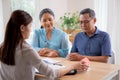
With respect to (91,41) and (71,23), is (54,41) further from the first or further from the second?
(71,23)

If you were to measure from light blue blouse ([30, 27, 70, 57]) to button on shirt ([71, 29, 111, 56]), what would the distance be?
0.19 meters

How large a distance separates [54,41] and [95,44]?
1.80 ft

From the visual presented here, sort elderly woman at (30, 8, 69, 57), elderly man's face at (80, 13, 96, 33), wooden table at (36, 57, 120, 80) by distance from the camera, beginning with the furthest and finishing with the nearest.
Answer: elderly woman at (30, 8, 69, 57) < elderly man's face at (80, 13, 96, 33) < wooden table at (36, 57, 120, 80)

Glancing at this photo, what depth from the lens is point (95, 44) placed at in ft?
7.59

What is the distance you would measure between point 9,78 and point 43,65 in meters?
0.28

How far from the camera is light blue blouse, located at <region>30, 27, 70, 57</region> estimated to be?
8.28 feet

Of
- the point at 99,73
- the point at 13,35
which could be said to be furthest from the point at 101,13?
the point at 13,35

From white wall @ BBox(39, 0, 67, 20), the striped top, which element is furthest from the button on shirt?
white wall @ BBox(39, 0, 67, 20)

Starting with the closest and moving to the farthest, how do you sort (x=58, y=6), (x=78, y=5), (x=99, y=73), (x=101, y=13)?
(x=99, y=73) → (x=101, y=13) → (x=78, y=5) → (x=58, y=6)

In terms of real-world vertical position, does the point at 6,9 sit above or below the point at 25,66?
above

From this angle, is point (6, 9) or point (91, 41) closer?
point (91, 41)

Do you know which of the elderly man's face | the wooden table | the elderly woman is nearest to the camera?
the wooden table

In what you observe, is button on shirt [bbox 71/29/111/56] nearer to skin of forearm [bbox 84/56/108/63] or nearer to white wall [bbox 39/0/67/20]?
skin of forearm [bbox 84/56/108/63]

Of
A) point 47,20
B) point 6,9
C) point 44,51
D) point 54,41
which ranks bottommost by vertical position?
point 44,51
